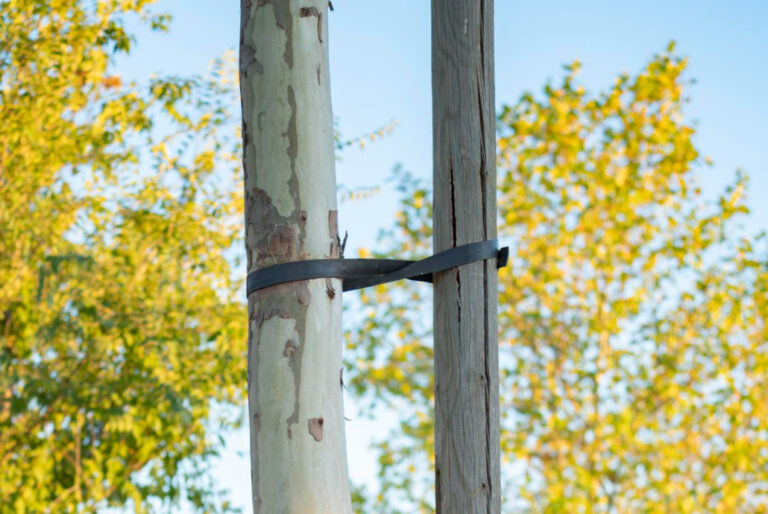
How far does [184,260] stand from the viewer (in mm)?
5543

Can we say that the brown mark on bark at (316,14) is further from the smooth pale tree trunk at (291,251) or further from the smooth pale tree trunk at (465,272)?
the smooth pale tree trunk at (465,272)

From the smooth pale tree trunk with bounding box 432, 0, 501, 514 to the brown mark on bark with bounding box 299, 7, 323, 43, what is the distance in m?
0.25

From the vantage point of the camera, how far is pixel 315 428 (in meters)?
1.51

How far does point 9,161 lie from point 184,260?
1.12 m

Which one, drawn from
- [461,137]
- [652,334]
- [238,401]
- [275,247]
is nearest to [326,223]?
[275,247]

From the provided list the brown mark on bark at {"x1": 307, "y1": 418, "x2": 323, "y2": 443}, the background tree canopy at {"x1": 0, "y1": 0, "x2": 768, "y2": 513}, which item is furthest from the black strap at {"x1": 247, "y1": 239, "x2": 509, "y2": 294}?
the background tree canopy at {"x1": 0, "y1": 0, "x2": 768, "y2": 513}

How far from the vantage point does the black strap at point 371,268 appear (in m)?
1.59

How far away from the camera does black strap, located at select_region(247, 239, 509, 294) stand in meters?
1.59

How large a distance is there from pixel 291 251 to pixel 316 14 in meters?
0.47

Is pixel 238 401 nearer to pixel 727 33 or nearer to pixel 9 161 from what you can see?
pixel 9 161

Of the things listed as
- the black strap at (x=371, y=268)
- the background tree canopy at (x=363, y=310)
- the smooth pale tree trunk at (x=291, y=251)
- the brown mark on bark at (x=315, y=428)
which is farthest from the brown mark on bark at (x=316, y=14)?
the background tree canopy at (x=363, y=310)

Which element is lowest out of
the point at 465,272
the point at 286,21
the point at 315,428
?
the point at 315,428

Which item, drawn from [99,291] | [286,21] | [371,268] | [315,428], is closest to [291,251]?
[371,268]

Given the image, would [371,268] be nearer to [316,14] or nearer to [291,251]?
[291,251]
